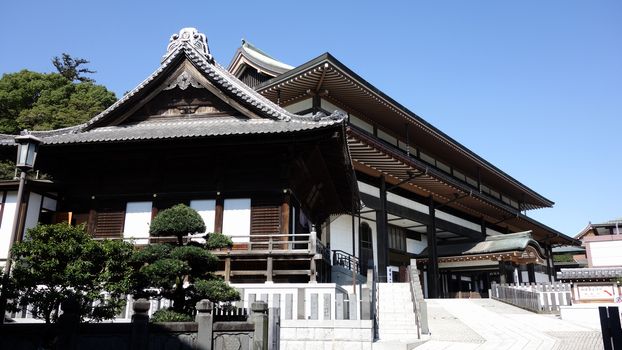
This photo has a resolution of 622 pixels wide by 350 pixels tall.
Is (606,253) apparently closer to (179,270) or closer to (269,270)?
(269,270)

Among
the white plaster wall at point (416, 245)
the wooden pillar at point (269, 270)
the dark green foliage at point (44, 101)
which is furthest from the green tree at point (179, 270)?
the dark green foliage at point (44, 101)

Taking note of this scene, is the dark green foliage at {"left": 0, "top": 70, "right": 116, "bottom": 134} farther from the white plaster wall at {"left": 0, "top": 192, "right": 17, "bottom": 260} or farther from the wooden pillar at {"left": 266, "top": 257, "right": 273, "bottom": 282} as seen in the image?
the wooden pillar at {"left": 266, "top": 257, "right": 273, "bottom": 282}

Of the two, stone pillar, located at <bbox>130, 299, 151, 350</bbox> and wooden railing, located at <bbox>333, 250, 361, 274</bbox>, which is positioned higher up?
wooden railing, located at <bbox>333, 250, 361, 274</bbox>

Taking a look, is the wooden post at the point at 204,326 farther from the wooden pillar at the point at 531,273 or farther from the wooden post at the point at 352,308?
the wooden pillar at the point at 531,273

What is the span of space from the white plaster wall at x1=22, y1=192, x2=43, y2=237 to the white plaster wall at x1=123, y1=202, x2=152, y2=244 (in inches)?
126

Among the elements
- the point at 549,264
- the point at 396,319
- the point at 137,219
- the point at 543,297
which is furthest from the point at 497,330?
the point at 549,264

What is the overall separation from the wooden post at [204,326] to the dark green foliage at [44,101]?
89.4 ft

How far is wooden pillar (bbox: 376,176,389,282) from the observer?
981 inches

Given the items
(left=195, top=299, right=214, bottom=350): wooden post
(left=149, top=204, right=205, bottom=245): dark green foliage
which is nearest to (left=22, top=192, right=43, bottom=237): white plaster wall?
(left=149, top=204, right=205, bottom=245): dark green foliage

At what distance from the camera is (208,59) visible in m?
18.0

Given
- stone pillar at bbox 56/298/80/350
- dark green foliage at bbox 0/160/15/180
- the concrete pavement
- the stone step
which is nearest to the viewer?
stone pillar at bbox 56/298/80/350

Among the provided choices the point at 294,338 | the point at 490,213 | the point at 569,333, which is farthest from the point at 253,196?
the point at 490,213

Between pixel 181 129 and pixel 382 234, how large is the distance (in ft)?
42.8

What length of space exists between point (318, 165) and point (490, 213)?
79.1 feet
